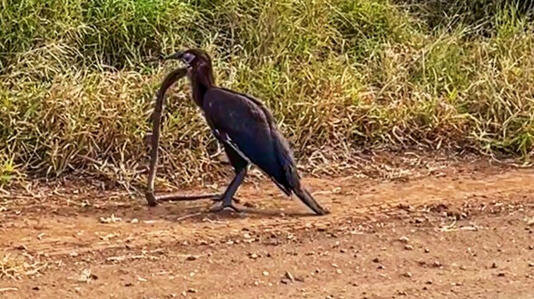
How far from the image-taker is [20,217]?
20.0 ft

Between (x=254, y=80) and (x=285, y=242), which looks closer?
(x=285, y=242)

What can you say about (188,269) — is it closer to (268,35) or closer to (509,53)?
(268,35)

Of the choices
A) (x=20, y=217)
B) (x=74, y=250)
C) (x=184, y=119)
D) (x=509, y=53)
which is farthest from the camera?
(x=509, y=53)

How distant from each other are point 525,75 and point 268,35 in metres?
1.75

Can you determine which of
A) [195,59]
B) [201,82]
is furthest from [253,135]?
[195,59]

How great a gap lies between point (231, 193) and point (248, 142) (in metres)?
0.28

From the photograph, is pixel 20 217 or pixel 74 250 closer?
pixel 74 250

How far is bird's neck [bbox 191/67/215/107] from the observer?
629 cm

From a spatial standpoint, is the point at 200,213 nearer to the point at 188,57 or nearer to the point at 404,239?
the point at 188,57

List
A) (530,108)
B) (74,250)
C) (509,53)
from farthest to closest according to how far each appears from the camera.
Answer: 1. (509,53)
2. (530,108)
3. (74,250)

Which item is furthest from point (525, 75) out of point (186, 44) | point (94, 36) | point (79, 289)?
point (79, 289)

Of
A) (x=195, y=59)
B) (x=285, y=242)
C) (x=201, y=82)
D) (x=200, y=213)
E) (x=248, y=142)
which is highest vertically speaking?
(x=195, y=59)

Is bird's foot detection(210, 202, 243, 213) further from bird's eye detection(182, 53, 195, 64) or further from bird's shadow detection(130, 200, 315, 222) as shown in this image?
bird's eye detection(182, 53, 195, 64)

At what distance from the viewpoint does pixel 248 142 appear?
611cm
